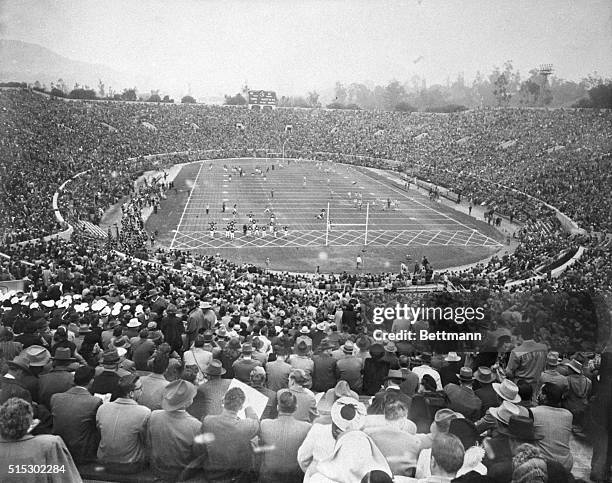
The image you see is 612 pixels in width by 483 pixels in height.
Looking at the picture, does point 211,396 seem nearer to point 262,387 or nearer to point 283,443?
point 262,387

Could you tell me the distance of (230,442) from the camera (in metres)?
5.34

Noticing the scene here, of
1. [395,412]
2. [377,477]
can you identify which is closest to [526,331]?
[395,412]

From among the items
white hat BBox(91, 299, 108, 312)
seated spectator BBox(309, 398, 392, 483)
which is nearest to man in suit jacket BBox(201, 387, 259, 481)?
seated spectator BBox(309, 398, 392, 483)

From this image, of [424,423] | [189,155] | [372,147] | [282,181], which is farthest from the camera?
[372,147]

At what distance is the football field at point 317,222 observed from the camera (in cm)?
3566

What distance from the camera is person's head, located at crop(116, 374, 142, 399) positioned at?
19.6 feet

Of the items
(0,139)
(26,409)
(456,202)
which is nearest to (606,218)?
(456,202)

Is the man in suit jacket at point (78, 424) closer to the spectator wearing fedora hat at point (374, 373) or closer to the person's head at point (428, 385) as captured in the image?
the person's head at point (428, 385)

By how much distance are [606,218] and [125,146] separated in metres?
59.2

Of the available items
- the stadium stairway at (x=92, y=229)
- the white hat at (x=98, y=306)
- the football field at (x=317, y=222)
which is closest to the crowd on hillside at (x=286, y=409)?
the white hat at (x=98, y=306)

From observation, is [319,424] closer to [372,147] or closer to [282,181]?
[282,181]

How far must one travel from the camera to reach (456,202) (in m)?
53.8

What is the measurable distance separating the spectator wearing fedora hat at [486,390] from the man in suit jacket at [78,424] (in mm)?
4981

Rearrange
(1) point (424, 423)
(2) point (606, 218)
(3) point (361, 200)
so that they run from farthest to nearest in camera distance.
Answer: (3) point (361, 200)
(2) point (606, 218)
(1) point (424, 423)
